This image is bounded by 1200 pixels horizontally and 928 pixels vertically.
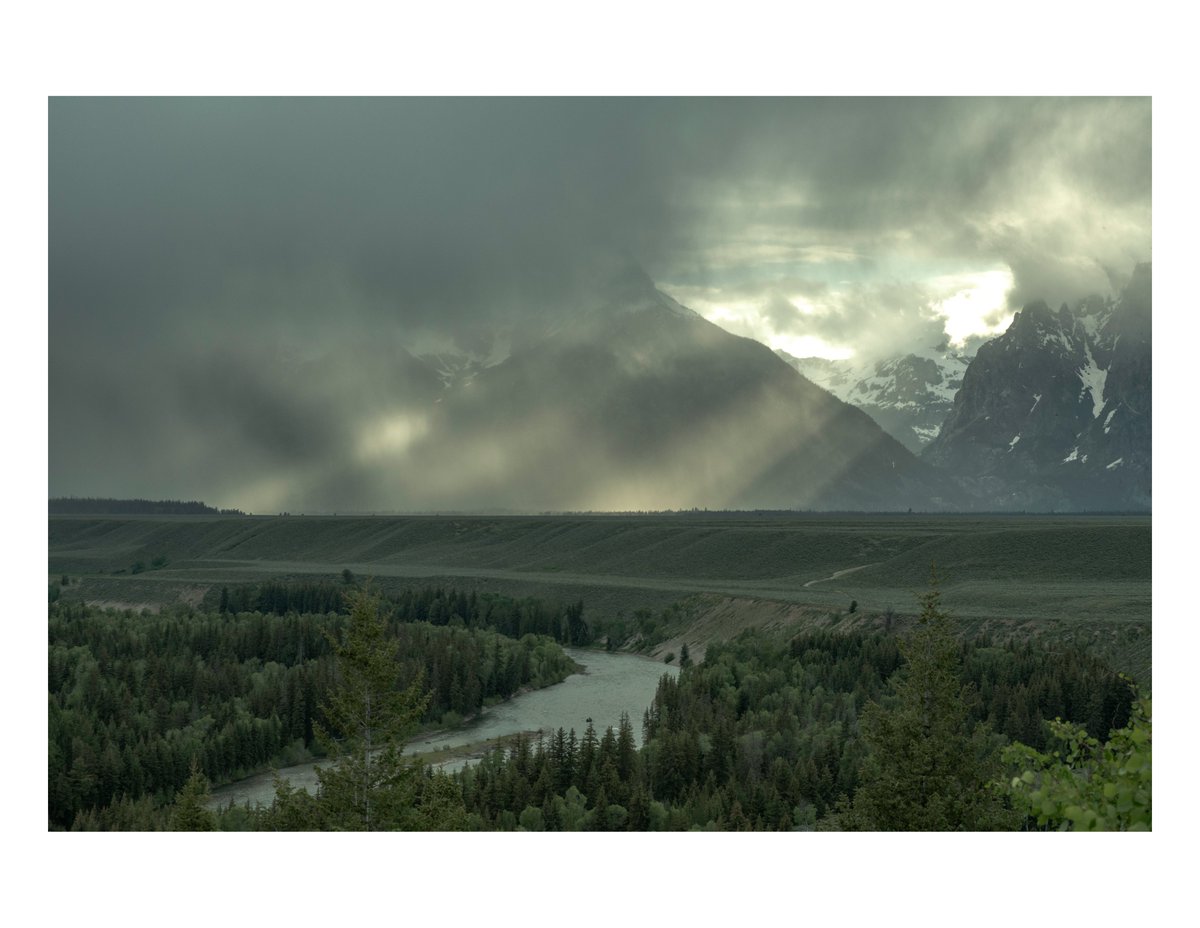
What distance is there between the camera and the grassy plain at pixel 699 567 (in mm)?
83938

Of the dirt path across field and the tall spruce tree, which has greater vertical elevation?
the tall spruce tree

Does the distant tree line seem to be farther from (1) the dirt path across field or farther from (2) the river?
(1) the dirt path across field

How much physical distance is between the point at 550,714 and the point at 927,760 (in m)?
44.2

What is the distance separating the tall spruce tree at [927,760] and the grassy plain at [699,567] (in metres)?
41.3

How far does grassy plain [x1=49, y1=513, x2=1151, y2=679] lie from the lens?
83938 mm

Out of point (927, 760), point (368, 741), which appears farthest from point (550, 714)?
point (927, 760)

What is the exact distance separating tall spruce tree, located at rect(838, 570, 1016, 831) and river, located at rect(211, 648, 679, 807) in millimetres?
29945

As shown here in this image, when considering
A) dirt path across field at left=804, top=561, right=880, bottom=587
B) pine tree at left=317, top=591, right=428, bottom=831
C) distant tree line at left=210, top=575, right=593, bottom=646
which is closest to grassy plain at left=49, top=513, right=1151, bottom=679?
dirt path across field at left=804, top=561, right=880, bottom=587

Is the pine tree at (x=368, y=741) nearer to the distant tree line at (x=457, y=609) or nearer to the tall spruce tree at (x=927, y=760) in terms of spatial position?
the tall spruce tree at (x=927, y=760)

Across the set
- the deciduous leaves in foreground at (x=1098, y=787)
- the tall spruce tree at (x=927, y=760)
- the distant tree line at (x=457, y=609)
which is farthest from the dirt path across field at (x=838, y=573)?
the deciduous leaves in foreground at (x=1098, y=787)

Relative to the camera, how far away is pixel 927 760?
2309 centimetres

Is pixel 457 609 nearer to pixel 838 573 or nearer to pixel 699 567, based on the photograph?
pixel 699 567

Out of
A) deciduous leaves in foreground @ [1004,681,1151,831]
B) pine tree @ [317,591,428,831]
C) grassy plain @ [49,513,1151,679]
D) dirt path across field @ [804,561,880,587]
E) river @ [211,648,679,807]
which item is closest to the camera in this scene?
deciduous leaves in foreground @ [1004,681,1151,831]
